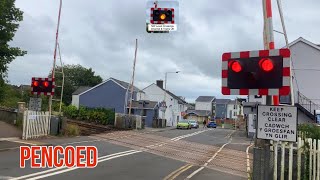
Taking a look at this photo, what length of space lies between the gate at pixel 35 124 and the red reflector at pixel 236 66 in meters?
17.9

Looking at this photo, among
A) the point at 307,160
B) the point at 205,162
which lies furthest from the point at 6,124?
the point at 307,160

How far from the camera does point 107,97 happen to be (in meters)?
62.2

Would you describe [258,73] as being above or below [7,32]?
below

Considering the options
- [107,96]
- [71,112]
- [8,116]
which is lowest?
[8,116]

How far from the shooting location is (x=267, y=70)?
6.60m

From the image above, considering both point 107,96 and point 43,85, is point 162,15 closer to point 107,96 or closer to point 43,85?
point 43,85

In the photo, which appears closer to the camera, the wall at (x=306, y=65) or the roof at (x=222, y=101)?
the wall at (x=306, y=65)

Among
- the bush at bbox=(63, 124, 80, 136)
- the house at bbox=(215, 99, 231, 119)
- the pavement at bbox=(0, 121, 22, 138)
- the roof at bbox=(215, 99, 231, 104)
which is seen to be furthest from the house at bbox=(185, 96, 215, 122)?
the pavement at bbox=(0, 121, 22, 138)

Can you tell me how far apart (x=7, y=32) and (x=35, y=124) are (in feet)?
19.2

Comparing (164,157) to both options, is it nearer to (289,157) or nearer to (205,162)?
(205,162)

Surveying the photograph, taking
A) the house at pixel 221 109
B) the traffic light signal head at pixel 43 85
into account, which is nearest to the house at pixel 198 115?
the house at pixel 221 109

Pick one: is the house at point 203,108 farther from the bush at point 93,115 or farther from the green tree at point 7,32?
the green tree at point 7,32

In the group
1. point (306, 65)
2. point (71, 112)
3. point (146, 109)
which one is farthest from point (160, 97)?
point (306, 65)

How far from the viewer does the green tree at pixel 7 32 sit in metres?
20.3
